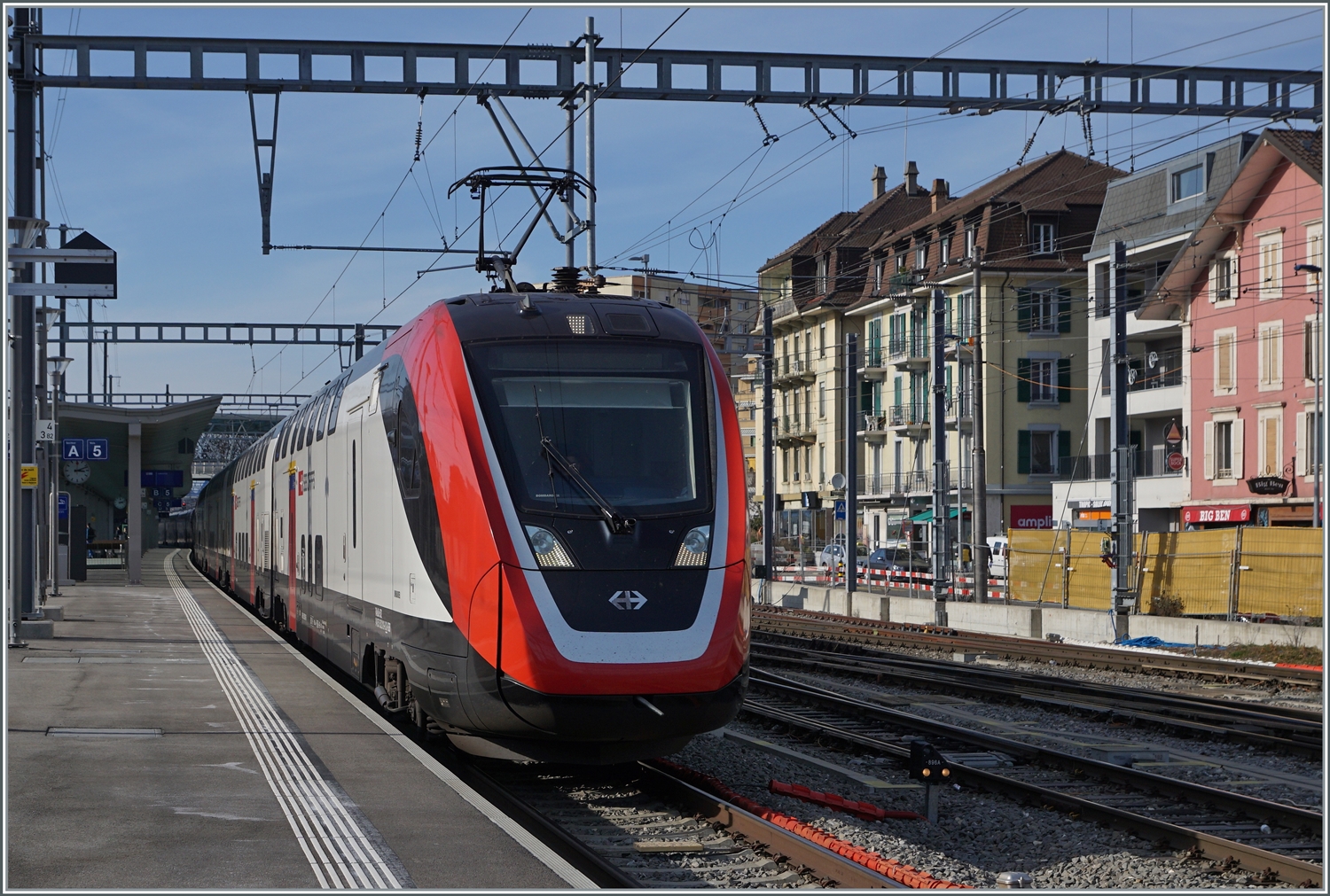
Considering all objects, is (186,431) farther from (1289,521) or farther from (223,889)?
(223,889)

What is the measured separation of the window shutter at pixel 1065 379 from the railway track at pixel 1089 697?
37.2m

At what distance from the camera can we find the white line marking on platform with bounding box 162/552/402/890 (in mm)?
7500

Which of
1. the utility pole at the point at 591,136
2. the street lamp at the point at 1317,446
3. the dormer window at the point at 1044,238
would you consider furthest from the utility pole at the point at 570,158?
the dormer window at the point at 1044,238

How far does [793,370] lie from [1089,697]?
195 feet

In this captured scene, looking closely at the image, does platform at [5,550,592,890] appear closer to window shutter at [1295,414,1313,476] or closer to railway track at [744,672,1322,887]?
railway track at [744,672,1322,887]

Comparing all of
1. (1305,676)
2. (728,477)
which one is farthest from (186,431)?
(728,477)

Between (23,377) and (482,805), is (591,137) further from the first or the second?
(482,805)

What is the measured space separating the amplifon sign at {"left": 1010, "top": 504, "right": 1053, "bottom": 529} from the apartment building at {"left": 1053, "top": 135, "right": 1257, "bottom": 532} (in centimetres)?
522

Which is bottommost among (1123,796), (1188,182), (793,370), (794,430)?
(1123,796)

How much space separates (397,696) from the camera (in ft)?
40.2

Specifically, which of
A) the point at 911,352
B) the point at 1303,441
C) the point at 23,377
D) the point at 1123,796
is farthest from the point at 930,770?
the point at 911,352

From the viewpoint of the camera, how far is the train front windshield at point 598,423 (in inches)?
402

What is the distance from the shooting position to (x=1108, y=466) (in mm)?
54656

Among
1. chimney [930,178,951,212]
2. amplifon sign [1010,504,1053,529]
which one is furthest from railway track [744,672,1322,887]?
chimney [930,178,951,212]
